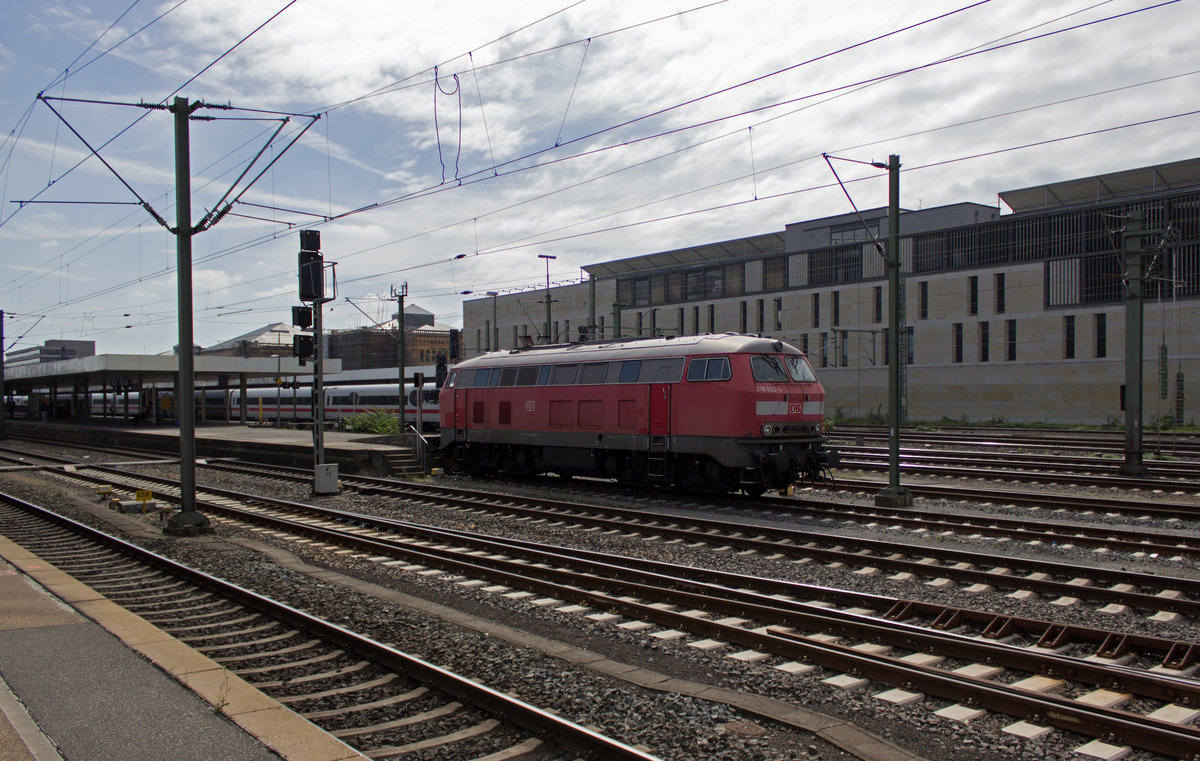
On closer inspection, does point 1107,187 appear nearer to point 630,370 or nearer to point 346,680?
point 630,370

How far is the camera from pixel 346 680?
22.1ft

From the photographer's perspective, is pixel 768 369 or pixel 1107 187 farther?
pixel 1107 187

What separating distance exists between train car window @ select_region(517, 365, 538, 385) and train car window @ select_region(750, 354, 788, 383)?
6.33 meters

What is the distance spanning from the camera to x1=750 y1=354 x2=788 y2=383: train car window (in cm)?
1692

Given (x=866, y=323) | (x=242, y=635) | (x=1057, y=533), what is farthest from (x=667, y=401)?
(x=866, y=323)

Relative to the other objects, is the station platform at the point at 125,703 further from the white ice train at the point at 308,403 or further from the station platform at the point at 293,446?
the white ice train at the point at 308,403

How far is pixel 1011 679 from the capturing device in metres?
6.48

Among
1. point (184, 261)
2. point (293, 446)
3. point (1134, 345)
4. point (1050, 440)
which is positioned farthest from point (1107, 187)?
point (184, 261)

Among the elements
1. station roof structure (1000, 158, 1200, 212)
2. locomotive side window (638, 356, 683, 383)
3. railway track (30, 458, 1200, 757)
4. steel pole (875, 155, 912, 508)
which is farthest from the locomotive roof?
station roof structure (1000, 158, 1200, 212)

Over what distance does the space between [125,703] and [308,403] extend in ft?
158

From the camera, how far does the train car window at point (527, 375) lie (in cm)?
2139

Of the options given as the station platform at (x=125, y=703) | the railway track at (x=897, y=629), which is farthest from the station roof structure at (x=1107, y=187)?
the station platform at (x=125, y=703)

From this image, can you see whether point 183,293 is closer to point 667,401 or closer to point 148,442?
point 667,401

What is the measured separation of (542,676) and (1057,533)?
9691mm
